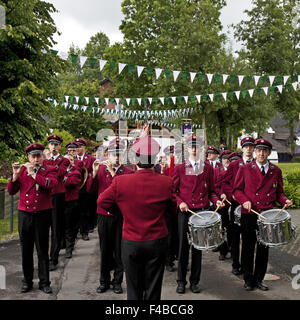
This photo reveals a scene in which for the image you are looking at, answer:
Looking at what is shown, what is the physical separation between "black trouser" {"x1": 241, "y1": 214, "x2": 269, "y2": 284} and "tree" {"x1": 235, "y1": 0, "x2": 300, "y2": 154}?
32645mm

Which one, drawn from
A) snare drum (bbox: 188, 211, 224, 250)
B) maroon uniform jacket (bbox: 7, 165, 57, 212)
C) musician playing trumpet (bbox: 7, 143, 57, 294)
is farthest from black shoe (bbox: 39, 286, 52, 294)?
snare drum (bbox: 188, 211, 224, 250)

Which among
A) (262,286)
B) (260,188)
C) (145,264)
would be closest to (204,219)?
(260,188)

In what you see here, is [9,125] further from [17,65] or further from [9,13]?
[9,13]

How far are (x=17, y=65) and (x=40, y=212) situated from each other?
5.27 meters

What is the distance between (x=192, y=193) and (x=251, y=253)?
136 cm

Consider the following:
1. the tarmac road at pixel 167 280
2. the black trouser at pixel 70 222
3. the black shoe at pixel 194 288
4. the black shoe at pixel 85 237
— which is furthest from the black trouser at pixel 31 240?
the black shoe at pixel 85 237

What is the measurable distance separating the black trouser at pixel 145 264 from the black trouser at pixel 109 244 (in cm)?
205

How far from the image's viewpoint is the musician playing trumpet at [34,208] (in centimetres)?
573

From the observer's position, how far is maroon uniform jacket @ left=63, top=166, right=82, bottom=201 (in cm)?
743

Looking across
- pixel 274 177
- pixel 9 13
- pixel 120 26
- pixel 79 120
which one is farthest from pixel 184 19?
pixel 274 177

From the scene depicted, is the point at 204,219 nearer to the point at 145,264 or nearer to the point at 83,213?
the point at 145,264

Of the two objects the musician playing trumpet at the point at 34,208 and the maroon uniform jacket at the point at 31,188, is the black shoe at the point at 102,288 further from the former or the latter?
the maroon uniform jacket at the point at 31,188

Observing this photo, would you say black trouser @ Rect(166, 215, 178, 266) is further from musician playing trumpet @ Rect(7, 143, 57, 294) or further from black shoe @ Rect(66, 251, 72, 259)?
musician playing trumpet @ Rect(7, 143, 57, 294)
